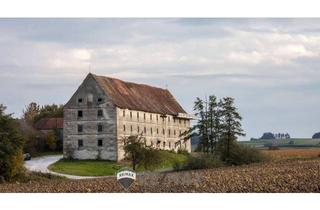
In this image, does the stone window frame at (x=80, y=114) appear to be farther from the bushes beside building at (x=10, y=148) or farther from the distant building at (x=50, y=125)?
the bushes beside building at (x=10, y=148)

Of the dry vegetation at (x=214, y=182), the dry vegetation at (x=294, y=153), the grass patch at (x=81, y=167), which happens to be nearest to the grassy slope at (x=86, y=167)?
the grass patch at (x=81, y=167)

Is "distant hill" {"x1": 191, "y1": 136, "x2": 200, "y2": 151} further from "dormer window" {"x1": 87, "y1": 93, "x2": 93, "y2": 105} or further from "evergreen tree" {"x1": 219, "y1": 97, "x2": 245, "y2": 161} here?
"dormer window" {"x1": 87, "y1": 93, "x2": 93, "y2": 105}

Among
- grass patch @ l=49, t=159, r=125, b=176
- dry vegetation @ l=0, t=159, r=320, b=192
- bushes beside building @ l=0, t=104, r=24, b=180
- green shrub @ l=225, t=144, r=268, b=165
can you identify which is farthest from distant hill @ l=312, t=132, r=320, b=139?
bushes beside building @ l=0, t=104, r=24, b=180

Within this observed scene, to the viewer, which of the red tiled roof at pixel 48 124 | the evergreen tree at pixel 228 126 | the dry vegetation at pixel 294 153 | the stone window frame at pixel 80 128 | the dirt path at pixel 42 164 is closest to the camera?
the evergreen tree at pixel 228 126

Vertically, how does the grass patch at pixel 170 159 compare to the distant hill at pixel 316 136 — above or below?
below

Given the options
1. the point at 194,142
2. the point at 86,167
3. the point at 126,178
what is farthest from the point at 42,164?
the point at 194,142

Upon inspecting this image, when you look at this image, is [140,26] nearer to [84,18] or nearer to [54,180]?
[84,18]
